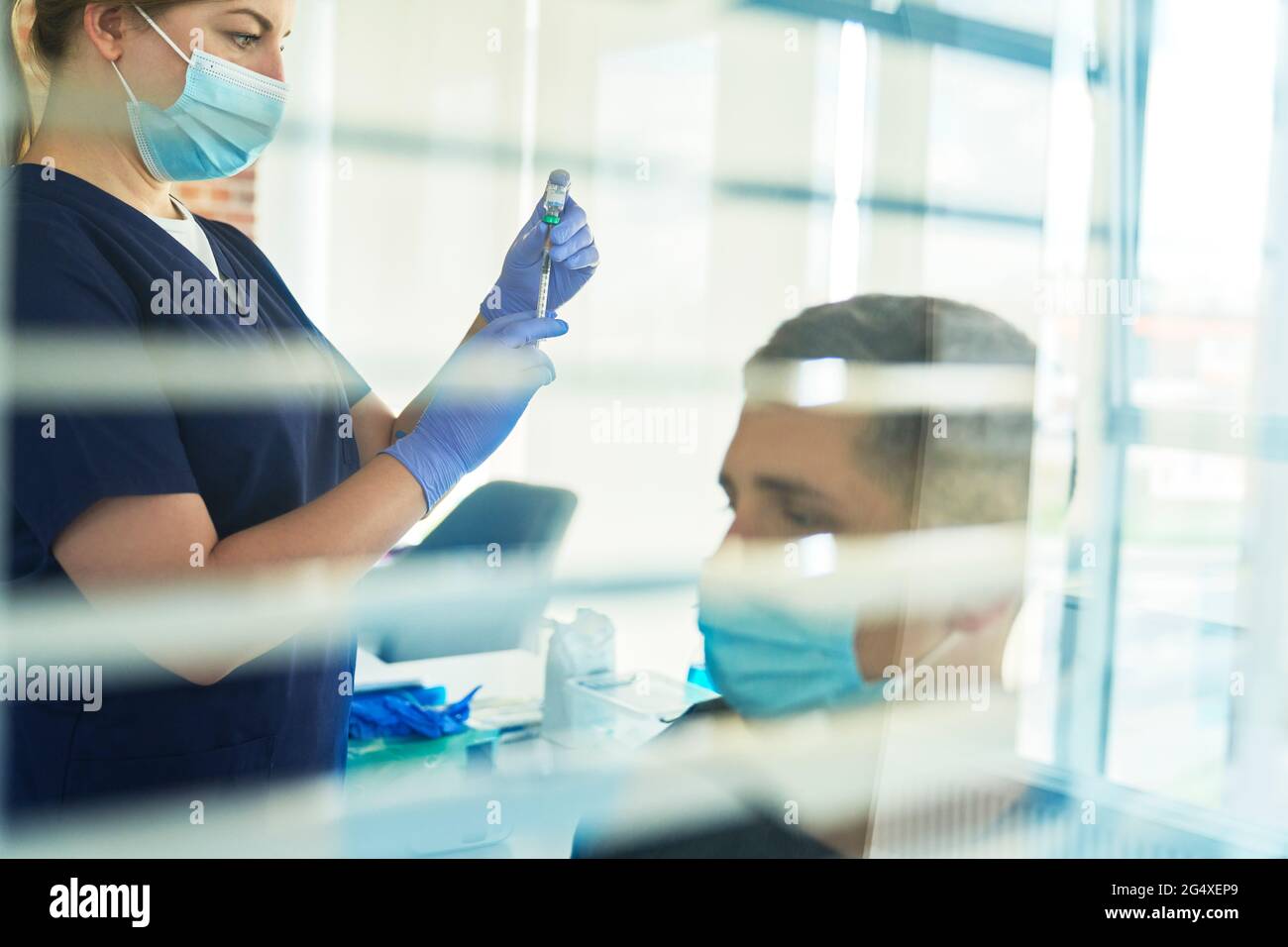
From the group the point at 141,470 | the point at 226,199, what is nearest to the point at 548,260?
the point at 141,470

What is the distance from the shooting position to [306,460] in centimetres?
138

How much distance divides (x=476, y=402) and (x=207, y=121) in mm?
445

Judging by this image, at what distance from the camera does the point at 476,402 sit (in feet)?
4.34

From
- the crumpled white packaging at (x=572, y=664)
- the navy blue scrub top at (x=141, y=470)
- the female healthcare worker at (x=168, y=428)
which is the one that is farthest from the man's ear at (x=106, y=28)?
the crumpled white packaging at (x=572, y=664)

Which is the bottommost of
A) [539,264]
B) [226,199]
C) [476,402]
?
[476,402]

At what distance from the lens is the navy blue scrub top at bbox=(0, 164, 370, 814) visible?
3.90 ft

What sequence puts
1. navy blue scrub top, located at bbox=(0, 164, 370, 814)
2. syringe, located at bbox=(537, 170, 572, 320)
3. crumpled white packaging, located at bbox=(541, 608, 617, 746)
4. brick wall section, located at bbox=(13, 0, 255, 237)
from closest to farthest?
navy blue scrub top, located at bbox=(0, 164, 370, 814)
syringe, located at bbox=(537, 170, 572, 320)
brick wall section, located at bbox=(13, 0, 255, 237)
crumpled white packaging, located at bbox=(541, 608, 617, 746)

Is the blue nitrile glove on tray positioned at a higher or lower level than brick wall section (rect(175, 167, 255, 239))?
lower

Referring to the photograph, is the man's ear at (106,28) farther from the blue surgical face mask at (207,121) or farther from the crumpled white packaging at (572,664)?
the crumpled white packaging at (572,664)

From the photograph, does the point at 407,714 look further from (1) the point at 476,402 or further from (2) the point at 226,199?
(2) the point at 226,199

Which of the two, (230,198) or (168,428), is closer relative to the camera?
(168,428)

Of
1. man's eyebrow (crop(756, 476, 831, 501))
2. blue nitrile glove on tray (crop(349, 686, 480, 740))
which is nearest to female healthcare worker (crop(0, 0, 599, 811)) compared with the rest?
blue nitrile glove on tray (crop(349, 686, 480, 740))

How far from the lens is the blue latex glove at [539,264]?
143 centimetres

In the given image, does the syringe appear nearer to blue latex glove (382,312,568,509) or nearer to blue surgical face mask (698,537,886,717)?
blue latex glove (382,312,568,509)
